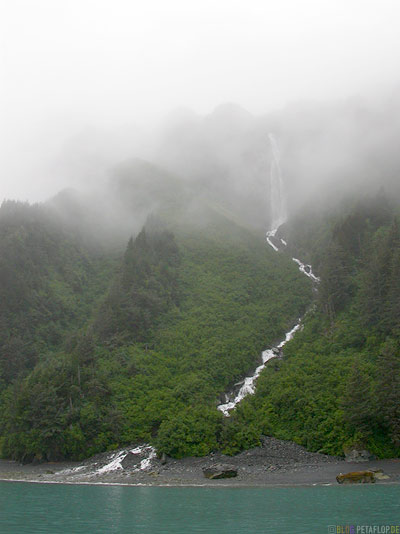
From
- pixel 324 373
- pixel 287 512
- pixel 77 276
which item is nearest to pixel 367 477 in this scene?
pixel 287 512

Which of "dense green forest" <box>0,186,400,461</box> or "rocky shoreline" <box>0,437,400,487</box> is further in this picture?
"dense green forest" <box>0,186,400,461</box>

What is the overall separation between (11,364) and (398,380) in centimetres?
6490

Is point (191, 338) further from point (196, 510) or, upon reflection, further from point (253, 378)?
point (196, 510)

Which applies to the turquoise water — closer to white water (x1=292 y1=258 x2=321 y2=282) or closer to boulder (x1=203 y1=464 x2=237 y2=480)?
boulder (x1=203 y1=464 x2=237 y2=480)

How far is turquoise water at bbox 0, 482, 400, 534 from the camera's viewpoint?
29.2 metres

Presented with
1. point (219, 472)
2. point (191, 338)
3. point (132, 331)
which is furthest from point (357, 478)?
point (132, 331)

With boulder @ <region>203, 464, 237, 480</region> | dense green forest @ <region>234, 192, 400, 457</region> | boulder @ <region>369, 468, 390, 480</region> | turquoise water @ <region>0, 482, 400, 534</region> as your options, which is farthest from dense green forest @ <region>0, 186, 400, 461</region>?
turquoise water @ <region>0, 482, 400, 534</region>

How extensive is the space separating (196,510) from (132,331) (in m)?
58.6

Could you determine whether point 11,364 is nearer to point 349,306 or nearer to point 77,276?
point 77,276

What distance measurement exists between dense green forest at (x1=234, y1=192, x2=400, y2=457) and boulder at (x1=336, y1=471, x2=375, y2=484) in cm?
869

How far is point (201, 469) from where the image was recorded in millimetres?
55812

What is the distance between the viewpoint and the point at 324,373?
223 ft

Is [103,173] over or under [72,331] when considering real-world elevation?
over

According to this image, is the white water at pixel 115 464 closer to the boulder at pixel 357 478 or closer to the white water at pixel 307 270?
the boulder at pixel 357 478
